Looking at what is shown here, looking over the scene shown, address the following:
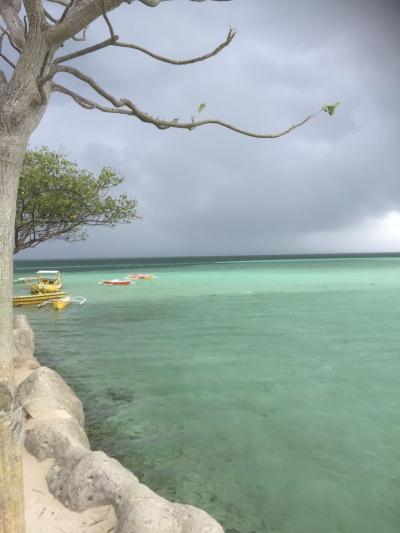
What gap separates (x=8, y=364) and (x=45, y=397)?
4.96 meters

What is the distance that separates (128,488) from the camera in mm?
5289

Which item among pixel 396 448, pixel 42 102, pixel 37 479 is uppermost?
pixel 42 102

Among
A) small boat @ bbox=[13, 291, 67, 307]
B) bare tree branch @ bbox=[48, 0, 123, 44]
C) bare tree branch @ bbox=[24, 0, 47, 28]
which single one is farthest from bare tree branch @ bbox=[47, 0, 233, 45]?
small boat @ bbox=[13, 291, 67, 307]

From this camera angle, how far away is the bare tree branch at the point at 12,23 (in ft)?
13.5

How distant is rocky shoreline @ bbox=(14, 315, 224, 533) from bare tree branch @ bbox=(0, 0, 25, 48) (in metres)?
4.36

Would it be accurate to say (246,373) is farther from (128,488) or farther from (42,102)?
(42,102)

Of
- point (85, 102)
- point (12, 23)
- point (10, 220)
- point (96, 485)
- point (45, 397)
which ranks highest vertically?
point (12, 23)

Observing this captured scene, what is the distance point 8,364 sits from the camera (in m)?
3.64

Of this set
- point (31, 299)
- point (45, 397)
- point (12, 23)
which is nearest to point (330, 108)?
point (12, 23)

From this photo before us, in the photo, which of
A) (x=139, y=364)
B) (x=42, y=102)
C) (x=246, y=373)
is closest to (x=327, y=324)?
(x=246, y=373)

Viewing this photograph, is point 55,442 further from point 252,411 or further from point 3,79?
point 252,411

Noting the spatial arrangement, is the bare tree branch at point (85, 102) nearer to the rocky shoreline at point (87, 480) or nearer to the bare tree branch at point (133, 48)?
the bare tree branch at point (133, 48)

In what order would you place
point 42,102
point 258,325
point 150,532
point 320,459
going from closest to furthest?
point 42,102
point 150,532
point 320,459
point 258,325

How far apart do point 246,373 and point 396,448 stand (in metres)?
5.88
